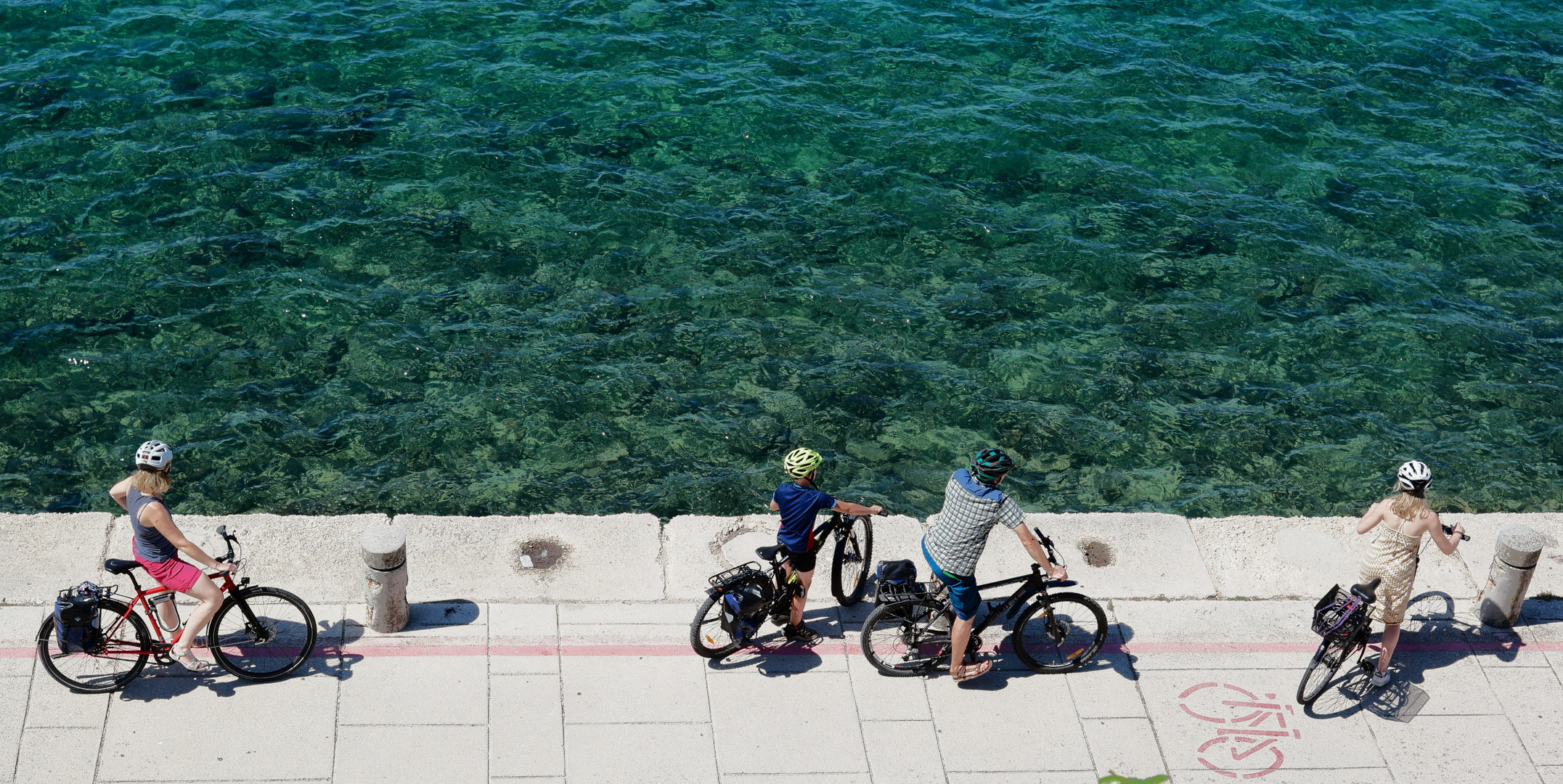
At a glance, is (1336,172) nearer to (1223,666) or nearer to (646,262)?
(646,262)

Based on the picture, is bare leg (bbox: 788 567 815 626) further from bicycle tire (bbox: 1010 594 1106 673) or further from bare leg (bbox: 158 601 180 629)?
bare leg (bbox: 158 601 180 629)

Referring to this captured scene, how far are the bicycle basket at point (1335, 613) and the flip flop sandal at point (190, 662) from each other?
315 inches

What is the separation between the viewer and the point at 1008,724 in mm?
9656

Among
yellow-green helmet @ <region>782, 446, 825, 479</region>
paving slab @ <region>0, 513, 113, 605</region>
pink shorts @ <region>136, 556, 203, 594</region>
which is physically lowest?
paving slab @ <region>0, 513, 113, 605</region>

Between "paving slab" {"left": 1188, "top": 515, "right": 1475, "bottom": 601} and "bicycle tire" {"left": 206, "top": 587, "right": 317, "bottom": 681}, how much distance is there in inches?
286

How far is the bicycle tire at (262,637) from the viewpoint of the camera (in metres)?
9.34

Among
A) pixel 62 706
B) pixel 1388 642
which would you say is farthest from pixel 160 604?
pixel 1388 642

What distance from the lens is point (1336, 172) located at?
1908 cm

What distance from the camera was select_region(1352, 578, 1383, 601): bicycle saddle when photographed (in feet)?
32.1

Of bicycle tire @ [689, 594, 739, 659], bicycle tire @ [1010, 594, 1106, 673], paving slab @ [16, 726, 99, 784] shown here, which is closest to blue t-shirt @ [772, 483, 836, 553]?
bicycle tire @ [689, 594, 739, 659]

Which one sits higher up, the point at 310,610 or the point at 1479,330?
the point at 310,610

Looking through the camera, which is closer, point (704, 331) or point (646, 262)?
point (704, 331)

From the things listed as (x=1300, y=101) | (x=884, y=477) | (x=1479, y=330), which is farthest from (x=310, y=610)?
(x=1300, y=101)

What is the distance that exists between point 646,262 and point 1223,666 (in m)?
9.02
